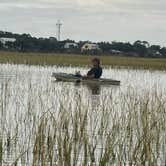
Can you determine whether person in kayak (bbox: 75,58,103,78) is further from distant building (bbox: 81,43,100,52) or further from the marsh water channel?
distant building (bbox: 81,43,100,52)

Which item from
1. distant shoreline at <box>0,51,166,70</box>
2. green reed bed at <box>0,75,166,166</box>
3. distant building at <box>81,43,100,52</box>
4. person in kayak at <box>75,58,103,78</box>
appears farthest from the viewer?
distant building at <box>81,43,100,52</box>

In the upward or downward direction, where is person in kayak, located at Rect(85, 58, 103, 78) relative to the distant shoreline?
upward

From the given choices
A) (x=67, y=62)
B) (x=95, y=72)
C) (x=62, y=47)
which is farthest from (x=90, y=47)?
(x=95, y=72)

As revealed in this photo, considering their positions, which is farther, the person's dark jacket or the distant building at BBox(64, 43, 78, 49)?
the distant building at BBox(64, 43, 78, 49)

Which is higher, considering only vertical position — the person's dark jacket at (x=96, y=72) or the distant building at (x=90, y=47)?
the person's dark jacket at (x=96, y=72)

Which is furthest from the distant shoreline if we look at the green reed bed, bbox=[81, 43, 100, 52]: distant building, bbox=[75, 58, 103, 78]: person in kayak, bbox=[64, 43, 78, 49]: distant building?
the green reed bed

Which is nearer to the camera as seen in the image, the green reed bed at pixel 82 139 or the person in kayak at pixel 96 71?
the green reed bed at pixel 82 139

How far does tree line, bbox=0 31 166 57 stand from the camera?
9181 cm

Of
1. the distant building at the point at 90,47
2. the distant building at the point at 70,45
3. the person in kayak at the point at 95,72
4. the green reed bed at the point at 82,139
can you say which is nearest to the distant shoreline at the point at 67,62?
the person in kayak at the point at 95,72

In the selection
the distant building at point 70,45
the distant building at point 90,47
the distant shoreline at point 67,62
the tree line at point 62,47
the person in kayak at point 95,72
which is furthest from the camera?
the distant building at point 70,45

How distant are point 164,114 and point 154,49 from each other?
294ft

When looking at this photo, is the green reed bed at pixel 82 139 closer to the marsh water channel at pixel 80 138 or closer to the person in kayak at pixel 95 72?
the marsh water channel at pixel 80 138

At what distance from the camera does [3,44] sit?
91.8 m

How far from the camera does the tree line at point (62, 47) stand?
9181 centimetres
